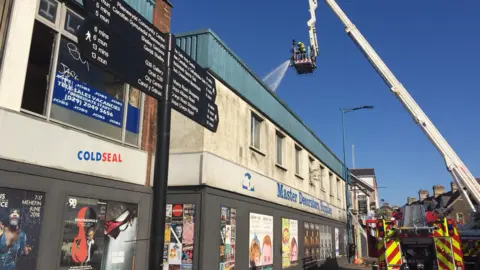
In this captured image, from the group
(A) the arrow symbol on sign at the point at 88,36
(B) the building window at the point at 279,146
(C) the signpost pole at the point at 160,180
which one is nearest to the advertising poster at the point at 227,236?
(B) the building window at the point at 279,146

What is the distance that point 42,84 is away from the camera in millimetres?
6344

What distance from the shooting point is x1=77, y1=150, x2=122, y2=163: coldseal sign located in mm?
6845

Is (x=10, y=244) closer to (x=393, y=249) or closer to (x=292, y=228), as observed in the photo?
(x=393, y=249)

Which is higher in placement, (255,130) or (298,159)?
(255,130)

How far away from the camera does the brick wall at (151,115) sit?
877 centimetres

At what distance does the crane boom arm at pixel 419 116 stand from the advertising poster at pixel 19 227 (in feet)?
51.8

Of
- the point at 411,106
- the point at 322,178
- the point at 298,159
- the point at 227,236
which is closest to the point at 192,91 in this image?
the point at 227,236

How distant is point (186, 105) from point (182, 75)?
0.31 m

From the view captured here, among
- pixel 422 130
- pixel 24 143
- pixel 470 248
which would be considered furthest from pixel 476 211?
pixel 24 143

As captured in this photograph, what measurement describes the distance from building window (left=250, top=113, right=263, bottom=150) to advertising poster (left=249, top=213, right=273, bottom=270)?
2392 millimetres

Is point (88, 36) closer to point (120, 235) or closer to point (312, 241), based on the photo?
point (120, 235)

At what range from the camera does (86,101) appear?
712cm

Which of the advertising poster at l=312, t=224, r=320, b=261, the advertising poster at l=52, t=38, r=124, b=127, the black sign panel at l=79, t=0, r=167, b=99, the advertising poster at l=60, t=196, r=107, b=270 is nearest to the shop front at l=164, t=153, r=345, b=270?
the advertising poster at l=312, t=224, r=320, b=261

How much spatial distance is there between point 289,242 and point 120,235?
872cm
